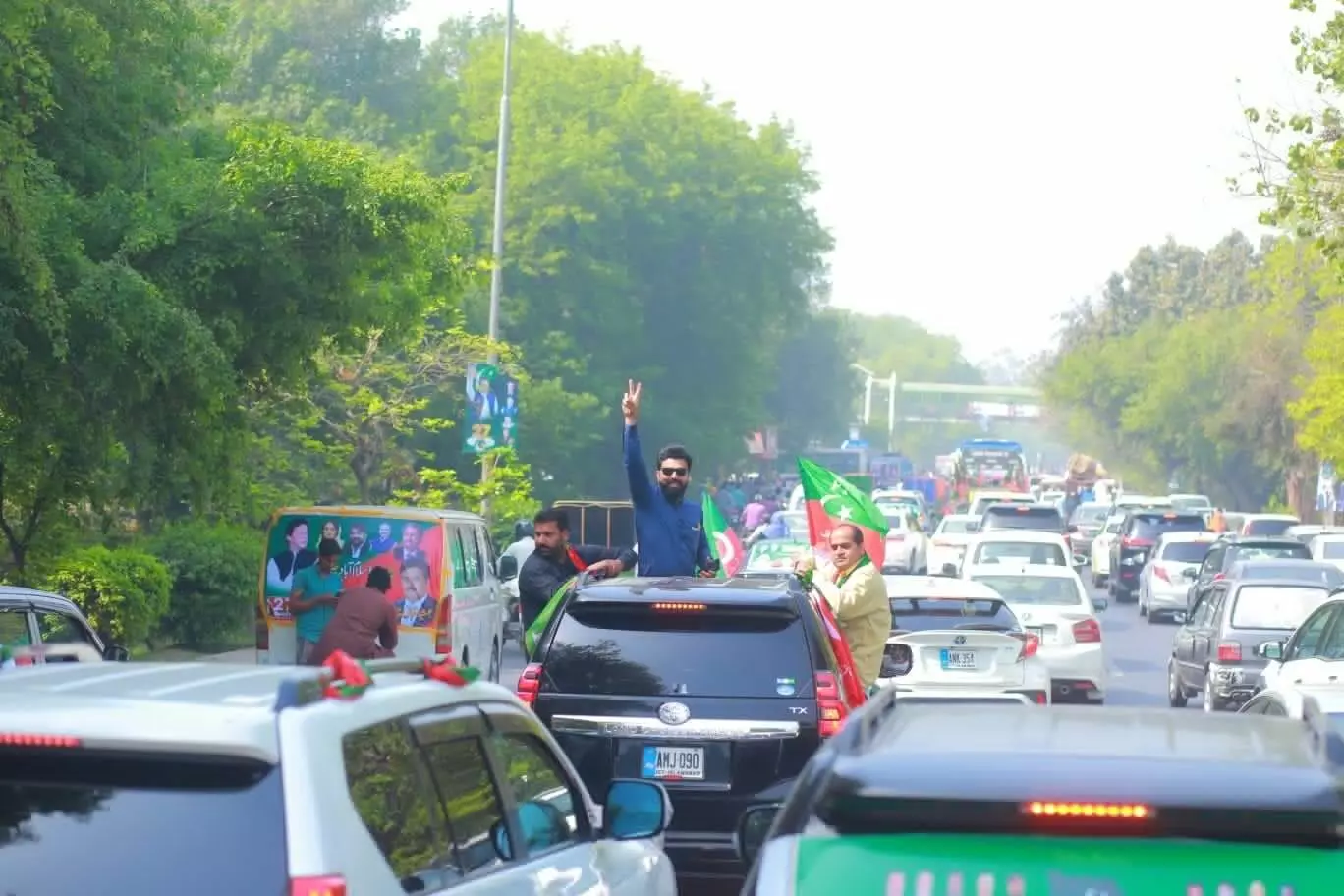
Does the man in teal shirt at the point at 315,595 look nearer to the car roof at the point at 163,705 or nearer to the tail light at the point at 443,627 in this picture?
the tail light at the point at 443,627

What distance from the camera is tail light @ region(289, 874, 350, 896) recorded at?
4277mm

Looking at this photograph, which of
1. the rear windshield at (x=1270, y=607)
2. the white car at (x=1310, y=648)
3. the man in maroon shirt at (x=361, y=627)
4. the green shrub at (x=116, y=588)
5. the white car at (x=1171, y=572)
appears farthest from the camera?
the white car at (x=1171, y=572)

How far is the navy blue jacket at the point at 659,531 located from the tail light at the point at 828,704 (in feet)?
8.58

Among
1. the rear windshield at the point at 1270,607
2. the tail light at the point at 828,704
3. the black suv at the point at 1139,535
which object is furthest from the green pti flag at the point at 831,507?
the black suv at the point at 1139,535

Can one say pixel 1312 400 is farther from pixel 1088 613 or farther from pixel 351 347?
pixel 351 347

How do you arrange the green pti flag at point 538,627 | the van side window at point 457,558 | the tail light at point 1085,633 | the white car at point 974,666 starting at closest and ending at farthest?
the green pti flag at point 538,627 → the white car at point 974,666 → the van side window at point 457,558 → the tail light at point 1085,633

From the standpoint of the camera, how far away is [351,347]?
18.9m

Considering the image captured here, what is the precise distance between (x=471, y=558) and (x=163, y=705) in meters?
16.2

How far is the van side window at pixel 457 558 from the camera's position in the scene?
1962 centimetres

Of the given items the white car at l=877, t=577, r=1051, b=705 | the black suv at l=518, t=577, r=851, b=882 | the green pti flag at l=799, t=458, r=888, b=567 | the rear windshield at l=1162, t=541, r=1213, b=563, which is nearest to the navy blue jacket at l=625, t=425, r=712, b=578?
the black suv at l=518, t=577, r=851, b=882

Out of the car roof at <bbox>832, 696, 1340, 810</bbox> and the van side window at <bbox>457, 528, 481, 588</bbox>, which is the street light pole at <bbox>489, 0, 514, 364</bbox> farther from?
the car roof at <bbox>832, 696, 1340, 810</bbox>

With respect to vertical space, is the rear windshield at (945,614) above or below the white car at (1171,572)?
above

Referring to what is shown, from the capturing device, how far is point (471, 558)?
815 inches

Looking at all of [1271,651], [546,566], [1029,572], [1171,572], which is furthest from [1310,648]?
[1171,572]
